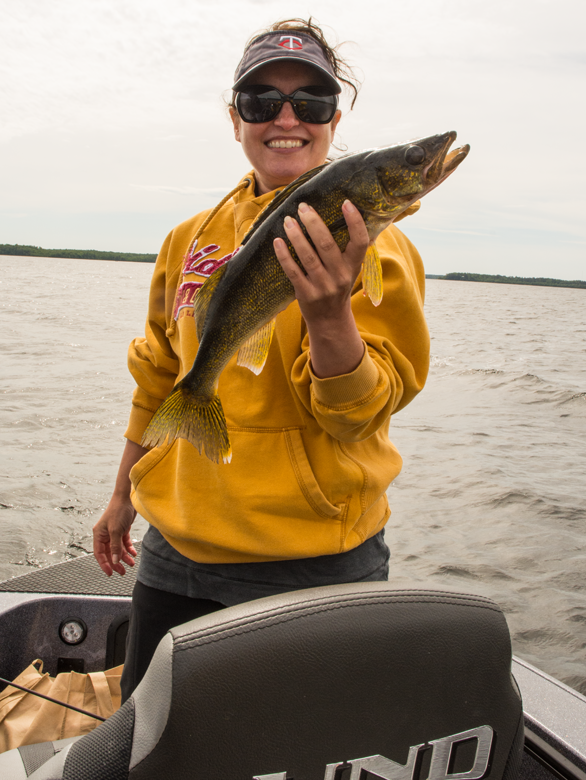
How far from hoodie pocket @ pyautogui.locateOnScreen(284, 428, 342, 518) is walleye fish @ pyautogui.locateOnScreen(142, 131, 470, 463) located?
0.68 ft

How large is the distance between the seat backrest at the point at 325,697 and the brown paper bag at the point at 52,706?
4.99ft

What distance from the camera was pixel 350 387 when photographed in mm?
1591

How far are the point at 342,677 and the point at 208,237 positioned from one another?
1.50 m

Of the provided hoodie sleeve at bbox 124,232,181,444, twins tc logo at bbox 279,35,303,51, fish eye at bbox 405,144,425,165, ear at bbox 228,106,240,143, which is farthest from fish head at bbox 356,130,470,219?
hoodie sleeve at bbox 124,232,181,444

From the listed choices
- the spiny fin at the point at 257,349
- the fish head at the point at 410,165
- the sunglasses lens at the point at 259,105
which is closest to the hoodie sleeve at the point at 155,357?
the sunglasses lens at the point at 259,105

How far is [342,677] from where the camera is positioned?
4.06ft

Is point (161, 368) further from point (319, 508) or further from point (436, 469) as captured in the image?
point (436, 469)

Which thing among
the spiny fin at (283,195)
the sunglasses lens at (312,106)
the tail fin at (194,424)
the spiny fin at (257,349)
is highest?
the sunglasses lens at (312,106)

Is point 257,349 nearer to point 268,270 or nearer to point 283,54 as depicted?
point 268,270

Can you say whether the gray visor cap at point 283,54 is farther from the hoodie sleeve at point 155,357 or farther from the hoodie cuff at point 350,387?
the hoodie cuff at point 350,387

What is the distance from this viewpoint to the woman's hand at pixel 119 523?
2.52 metres

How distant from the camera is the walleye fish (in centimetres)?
146

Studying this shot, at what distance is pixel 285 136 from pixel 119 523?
170 centimetres

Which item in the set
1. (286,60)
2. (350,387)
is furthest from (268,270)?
(286,60)
